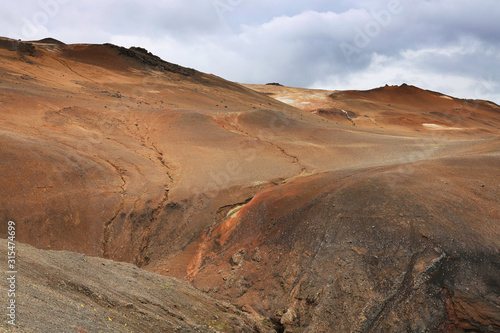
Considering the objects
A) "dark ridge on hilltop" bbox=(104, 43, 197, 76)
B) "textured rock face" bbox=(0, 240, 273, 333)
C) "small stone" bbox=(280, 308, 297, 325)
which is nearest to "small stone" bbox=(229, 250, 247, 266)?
"textured rock face" bbox=(0, 240, 273, 333)

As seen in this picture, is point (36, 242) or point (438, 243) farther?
point (36, 242)

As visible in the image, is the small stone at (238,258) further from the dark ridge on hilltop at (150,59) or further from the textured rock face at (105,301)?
the dark ridge on hilltop at (150,59)

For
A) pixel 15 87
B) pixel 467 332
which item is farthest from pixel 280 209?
pixel 15 87

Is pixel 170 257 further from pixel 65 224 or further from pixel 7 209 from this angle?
pixel 7 209

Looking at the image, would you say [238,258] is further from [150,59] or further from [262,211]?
[150,59]

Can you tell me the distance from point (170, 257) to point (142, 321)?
382 centimetres

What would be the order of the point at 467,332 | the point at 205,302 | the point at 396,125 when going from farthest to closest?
the point at 396,125 < the point at 205,302 < the point at 467,332

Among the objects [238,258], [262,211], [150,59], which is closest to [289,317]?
[238,258]

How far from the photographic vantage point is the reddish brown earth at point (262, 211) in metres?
5.96

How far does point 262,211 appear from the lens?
27.6ft

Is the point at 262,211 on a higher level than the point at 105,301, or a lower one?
higher

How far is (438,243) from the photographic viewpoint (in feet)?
20.9

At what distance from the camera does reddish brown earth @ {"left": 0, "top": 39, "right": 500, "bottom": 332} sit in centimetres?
596

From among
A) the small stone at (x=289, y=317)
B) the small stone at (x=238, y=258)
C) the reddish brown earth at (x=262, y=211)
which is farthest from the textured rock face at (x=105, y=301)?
the small stone at (x=238, y=258)
